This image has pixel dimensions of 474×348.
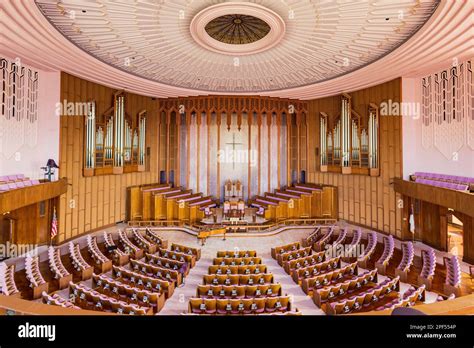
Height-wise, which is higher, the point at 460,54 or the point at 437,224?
the point at 460,54

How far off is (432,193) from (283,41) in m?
7.34

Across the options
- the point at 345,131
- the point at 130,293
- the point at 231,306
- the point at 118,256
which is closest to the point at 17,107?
the point at 118,256

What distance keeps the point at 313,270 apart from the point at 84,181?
1013cm

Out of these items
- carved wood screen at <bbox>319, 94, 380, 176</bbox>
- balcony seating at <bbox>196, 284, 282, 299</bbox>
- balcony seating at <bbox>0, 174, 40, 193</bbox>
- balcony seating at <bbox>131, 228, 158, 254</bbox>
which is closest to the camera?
balcony seating at <bbox>196, 284, 282, 299</bbox>

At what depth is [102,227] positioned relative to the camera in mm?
12938

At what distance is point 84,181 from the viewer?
11945 mm

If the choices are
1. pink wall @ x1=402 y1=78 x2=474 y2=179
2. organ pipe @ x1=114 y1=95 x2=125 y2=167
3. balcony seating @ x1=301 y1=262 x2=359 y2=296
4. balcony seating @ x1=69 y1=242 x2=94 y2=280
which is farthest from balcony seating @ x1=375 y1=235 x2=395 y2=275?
organ pipe @ x1=114 y1=95 x2=125 y2=167

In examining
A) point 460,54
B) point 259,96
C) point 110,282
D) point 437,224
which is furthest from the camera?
point 259,96

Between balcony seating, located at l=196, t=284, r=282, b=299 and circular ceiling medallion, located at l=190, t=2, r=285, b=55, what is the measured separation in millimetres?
7189

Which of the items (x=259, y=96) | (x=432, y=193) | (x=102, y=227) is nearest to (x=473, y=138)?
(x=432, y=193)

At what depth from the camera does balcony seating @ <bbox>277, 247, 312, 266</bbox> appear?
9141mm

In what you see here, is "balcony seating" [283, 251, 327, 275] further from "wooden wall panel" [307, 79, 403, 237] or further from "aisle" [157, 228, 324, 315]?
"wooden wall panel" [307, 79, 403, 237]
